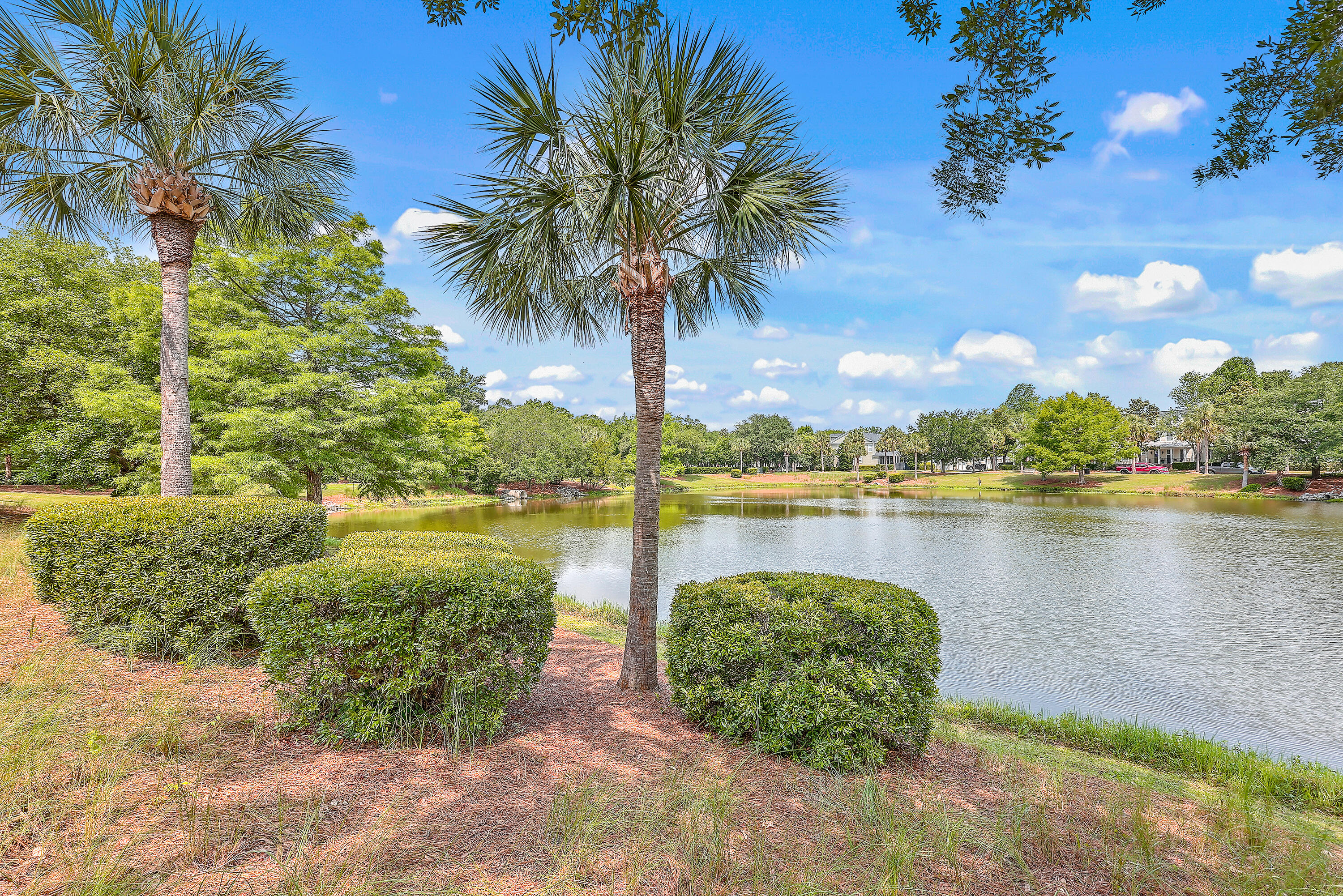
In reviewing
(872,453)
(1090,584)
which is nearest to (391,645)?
(1090,584)

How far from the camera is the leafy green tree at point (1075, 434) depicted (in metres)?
54.9

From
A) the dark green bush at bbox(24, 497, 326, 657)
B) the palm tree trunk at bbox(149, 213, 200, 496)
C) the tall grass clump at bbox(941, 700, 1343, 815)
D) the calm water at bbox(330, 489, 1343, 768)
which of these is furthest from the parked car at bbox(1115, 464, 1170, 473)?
the palm tree trunk at bbox(149, 213, 200, 496)

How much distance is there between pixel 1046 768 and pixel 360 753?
195 inches

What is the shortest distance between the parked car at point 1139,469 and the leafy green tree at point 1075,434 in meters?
7.01

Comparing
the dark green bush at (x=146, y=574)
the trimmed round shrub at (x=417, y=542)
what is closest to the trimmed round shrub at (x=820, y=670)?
the trimmed round shrub at (x=417, y=542)

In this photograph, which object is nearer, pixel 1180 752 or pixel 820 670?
pixel 820 670

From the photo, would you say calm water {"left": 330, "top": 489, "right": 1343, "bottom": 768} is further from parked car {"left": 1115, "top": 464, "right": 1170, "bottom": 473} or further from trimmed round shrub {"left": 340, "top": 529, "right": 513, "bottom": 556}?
parked car {"left": 1115, "top": 464, "right": 1170, "bottom": 473}

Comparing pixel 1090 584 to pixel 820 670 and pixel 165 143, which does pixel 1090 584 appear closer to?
pixel 820 670

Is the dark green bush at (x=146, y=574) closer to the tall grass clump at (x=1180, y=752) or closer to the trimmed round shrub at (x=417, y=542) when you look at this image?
the trimmed round shrub at (x=417, y=542)

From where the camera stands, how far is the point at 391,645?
138 inches

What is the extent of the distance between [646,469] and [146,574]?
4.49 m

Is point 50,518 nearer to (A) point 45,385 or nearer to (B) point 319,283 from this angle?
(B) point 319,283

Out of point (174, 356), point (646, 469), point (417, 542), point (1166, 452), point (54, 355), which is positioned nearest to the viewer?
point (417, 542)

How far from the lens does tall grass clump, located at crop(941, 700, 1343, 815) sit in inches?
179
